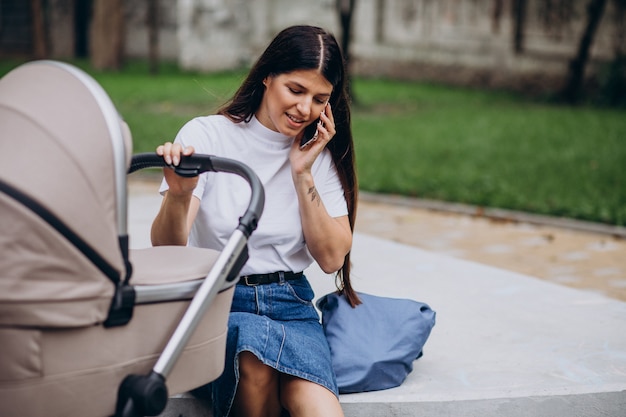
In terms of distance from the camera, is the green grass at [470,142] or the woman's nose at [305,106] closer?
the woman's nose at [305,106]

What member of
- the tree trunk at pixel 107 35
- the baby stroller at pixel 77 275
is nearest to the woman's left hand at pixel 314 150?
the baby stroller at pixel 77 275

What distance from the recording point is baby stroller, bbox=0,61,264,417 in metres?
1.90

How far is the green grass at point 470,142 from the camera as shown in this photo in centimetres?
747

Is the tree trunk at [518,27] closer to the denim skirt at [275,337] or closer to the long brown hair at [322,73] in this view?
the long brown hair at [322,73]

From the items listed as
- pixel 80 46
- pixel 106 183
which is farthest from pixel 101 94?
pixel 80 46

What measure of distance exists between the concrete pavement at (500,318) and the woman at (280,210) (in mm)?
352

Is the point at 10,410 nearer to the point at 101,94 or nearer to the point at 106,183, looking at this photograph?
the point at 106,183

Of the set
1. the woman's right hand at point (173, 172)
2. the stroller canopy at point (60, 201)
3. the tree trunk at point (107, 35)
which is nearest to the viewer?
the stroller canopy at point (60, 201)

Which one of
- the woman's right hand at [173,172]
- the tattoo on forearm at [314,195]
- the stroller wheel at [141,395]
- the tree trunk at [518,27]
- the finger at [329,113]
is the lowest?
the tree trunk at [518,27]

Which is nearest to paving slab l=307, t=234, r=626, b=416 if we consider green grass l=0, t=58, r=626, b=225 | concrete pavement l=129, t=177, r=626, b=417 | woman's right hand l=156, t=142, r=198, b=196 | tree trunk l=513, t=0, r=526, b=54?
concrete pavement l=129, t=177, r=626, b=417

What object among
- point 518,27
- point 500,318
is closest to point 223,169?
point 500,318

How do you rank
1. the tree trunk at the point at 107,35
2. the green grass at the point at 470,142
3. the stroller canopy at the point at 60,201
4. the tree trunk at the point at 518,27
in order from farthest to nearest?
the tree trunk at the point at 107,35, the tree trunk at the point at 518,27, the green grass at the point at 470,142, the stroller canopy at the point at 60,201

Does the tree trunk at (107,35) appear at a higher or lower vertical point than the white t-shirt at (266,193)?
lower

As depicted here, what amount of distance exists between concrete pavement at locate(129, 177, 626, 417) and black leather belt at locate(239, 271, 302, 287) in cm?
43
